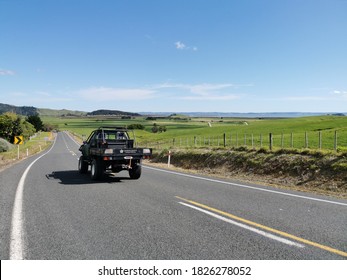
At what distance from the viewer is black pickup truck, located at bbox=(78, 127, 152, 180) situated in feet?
40.0

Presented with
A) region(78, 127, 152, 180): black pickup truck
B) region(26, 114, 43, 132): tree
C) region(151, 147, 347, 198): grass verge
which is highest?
region(26, 114, 43, 132): tree

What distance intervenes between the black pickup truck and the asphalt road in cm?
220

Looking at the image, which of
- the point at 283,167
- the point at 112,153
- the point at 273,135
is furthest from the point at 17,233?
the point at 273,135

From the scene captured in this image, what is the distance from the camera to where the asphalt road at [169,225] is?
187 inches

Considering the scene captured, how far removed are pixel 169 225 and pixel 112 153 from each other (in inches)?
254

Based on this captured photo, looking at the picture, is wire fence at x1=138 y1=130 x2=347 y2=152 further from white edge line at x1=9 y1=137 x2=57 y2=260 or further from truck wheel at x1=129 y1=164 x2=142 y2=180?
white edge line at x1=9 y1=137 x2=57 y2=260

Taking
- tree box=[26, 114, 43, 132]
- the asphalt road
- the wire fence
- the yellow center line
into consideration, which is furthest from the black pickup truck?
tree box=[26, 114, 43, 132]

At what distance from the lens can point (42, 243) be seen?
16.8 feet

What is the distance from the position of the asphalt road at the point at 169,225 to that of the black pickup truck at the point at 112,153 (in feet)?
7.21

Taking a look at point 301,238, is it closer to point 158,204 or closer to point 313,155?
point 158,204

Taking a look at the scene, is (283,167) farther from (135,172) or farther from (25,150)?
(25,150)

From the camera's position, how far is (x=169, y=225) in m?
6.09

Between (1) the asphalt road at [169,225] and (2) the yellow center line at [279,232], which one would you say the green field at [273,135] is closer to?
(1) the asphalt road at [169,225]
